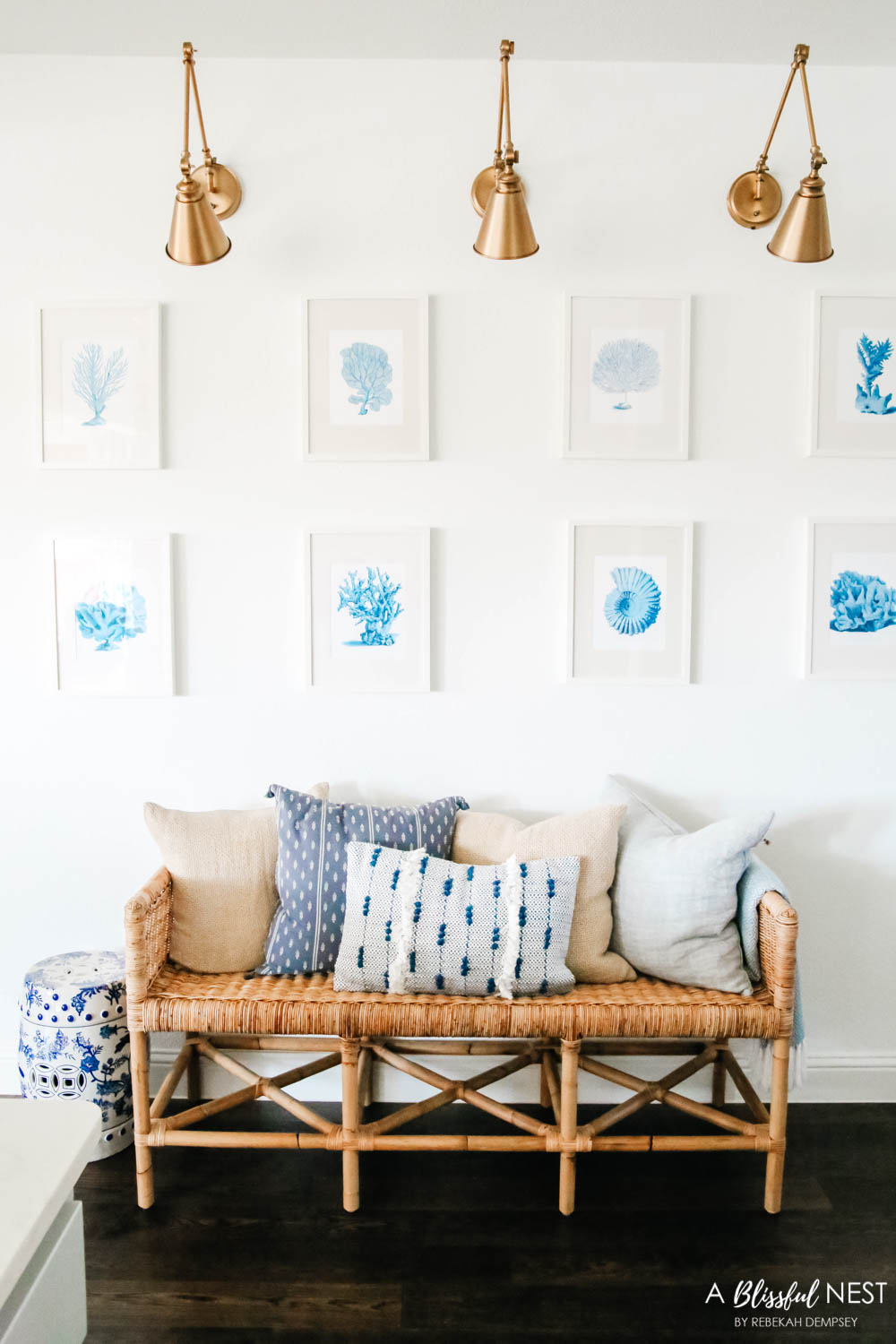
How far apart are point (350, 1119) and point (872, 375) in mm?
2219

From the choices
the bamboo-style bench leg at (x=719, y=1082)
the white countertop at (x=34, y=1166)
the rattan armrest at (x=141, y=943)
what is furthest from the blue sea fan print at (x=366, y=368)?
the bamboo-style bench leg at (x=719, y=1082)

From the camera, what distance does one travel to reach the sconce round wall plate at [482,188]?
92.0 inches

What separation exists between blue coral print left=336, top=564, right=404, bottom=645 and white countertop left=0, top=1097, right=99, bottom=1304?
1.51 m

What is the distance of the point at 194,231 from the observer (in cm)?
206

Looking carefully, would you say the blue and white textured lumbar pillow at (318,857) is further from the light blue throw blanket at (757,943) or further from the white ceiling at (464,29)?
the white ceiling at (464,29)

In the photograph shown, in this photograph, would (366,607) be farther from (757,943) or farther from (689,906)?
(757,943)

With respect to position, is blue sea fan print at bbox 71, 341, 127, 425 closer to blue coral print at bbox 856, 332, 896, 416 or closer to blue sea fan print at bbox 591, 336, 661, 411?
blue sea fan print at bbox 591, 336, 661, 411

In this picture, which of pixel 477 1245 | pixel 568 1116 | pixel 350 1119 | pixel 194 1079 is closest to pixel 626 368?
pixel 568 1116

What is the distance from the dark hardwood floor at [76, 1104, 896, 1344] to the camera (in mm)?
1768

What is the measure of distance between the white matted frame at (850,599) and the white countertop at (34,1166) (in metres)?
2.05

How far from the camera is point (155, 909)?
6.92 ft

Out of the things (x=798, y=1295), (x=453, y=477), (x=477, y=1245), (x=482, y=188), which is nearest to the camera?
(x=798, y=1295)

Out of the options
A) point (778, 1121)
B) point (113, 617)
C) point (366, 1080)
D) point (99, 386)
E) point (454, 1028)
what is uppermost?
point (99, 386)

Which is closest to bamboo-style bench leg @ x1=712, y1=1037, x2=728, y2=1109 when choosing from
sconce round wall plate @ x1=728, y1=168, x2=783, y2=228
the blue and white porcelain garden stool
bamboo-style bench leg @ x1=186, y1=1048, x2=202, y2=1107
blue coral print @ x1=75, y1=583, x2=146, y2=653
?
bamboo-style bench leg @ x1=186, y1=1048, x2=202, y2=1107
